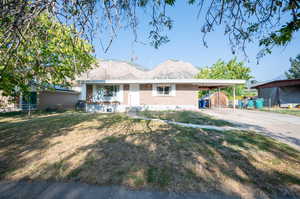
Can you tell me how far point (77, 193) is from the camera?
1.78 metres

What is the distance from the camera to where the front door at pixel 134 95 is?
12086 mm

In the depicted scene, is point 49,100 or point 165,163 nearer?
point 165,163

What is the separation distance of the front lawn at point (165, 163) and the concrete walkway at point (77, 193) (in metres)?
0.10

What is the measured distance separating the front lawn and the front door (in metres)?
8.38

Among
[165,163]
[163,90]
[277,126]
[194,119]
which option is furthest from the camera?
[163,90]

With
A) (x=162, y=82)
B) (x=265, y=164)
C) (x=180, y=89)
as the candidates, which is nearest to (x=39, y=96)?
(x=162, y=82)

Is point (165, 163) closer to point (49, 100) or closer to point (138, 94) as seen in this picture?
point (138, 94)

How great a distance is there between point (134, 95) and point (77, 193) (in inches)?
413

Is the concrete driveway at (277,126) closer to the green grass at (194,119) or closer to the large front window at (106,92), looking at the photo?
the green grass at (194,119)

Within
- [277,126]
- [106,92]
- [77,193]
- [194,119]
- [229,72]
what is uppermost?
[229,72]

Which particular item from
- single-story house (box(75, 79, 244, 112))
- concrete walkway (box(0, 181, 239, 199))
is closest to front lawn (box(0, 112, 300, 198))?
concrete walkway (box(0, 181, 239, 199))

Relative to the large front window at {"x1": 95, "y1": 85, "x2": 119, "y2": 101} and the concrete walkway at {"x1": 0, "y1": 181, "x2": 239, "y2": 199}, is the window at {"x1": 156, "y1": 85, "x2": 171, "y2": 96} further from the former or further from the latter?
the concrete walkway at {"x1": 0, "y1": 181, "x2": 239, "y2": 199}

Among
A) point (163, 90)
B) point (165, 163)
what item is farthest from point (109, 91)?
point (165, 163)

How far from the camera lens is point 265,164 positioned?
7.89 feet
